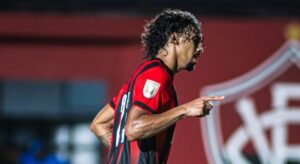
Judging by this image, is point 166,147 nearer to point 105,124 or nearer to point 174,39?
point 174,39

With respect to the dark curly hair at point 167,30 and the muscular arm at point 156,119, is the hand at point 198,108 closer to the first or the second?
the muscular arm at point 156,119

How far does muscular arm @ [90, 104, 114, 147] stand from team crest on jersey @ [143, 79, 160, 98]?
2.93 feet

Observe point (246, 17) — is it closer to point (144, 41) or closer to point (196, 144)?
point (196, 144)

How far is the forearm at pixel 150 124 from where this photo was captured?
5016 millimetres

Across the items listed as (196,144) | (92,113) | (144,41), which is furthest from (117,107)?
(92,113)

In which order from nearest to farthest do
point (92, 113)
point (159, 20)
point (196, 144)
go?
point (159, 20)
point (196, 144)
point (92, 113)

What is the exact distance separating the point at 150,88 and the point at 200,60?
6471 mm

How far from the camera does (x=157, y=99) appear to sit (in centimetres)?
512

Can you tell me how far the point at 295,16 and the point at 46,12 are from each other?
2.97 metres

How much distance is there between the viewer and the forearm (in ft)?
16.5

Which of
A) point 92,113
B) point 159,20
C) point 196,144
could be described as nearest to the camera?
point 159,20

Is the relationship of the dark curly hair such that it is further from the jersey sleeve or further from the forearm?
the forearm

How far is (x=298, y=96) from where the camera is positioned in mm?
11688

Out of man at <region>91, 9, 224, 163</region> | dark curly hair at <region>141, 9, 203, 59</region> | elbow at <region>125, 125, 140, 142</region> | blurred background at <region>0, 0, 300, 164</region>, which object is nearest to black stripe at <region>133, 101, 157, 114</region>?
man at <region>91, 9, 224, 163</region>
